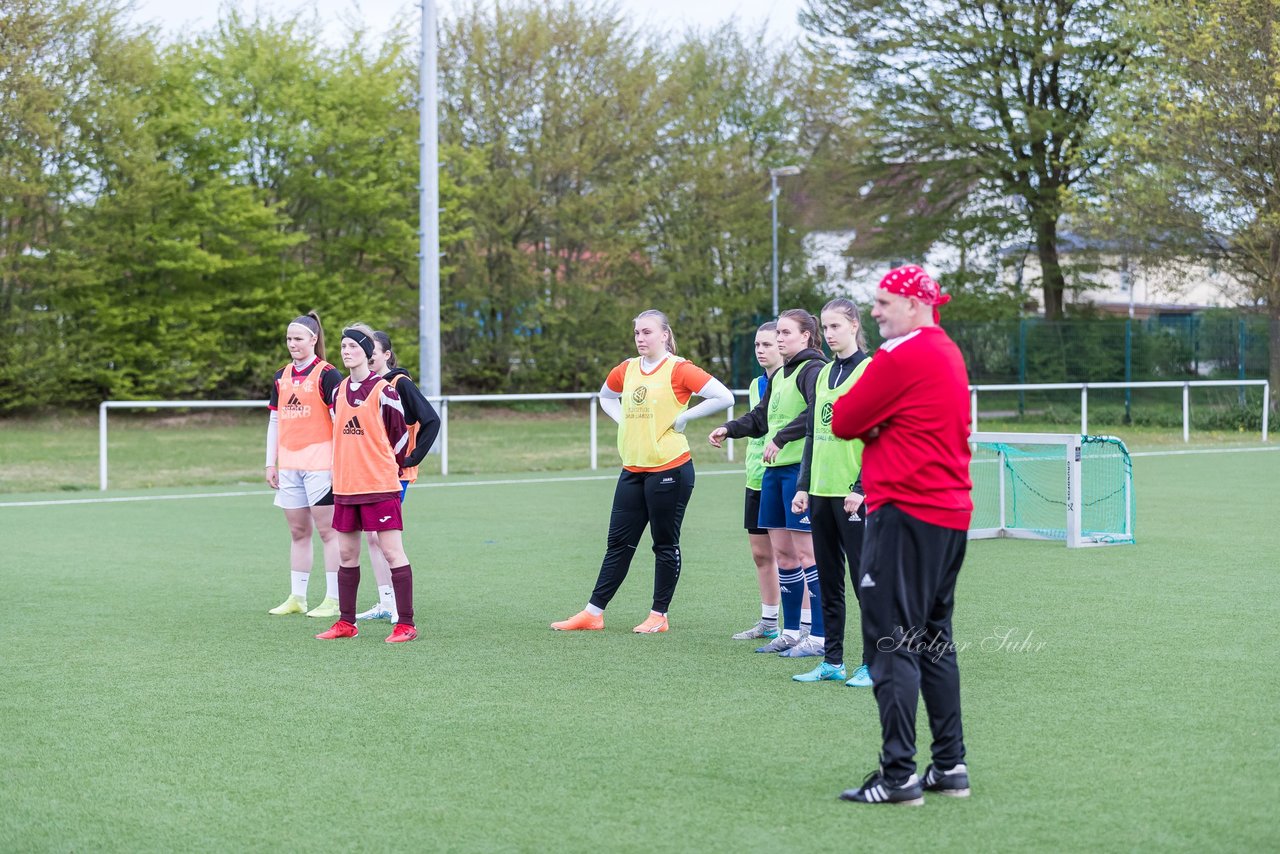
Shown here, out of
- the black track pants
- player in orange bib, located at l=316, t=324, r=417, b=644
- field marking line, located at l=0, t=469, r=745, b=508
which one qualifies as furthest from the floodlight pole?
the black track pants

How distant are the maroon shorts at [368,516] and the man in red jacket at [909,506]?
146 inches

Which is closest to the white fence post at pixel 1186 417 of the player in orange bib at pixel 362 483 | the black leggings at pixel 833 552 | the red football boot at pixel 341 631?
the black leggings at pixel 833 552

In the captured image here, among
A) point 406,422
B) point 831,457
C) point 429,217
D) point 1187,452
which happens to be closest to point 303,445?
point 406,422

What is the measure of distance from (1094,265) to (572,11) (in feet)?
48.8

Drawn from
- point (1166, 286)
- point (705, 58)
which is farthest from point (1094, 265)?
point (705, 58)

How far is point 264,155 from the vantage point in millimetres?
33250

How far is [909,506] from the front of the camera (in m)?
4.75

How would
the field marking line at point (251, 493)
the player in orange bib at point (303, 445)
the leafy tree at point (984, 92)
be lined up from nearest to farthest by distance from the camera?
1. the player in orange bib at point (303, 445)
2. the field marking line at point (251, 493)
3. the leafy tree at point (984, 92)

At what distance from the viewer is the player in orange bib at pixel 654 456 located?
794cm

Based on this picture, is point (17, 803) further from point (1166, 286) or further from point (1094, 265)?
point (1094, 265)

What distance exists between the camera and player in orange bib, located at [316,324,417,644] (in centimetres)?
793

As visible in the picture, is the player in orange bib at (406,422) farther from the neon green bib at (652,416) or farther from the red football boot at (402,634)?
the neon green bib at (652,416)

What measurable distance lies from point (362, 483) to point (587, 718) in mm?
2453

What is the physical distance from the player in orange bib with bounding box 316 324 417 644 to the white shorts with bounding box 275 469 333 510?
1.83 feet
